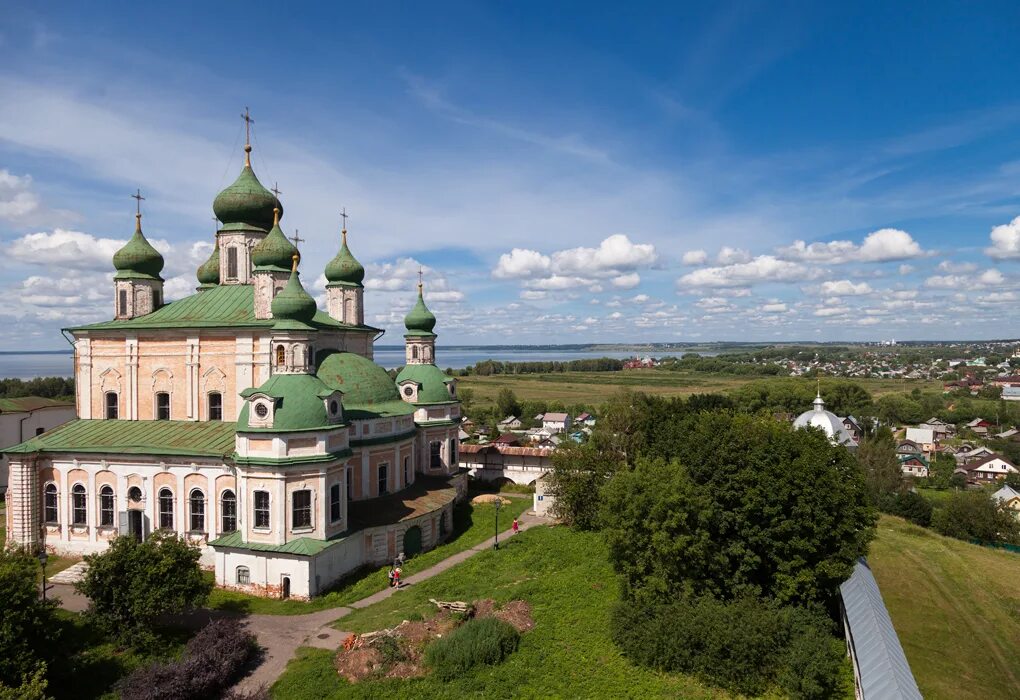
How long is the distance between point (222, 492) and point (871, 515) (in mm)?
25593

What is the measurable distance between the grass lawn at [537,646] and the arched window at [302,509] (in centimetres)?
416

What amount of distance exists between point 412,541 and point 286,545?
6609 mm

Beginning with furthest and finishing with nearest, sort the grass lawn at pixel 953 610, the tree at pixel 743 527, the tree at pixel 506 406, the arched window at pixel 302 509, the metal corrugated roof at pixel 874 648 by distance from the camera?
1. the tree at pixel 506 406
2. the arched window at pixel 302 509
3. the tree at pixel 743 527
4. the grass lawn at pixel 953 610
5. the metal corrugated roof at pixel 874 648

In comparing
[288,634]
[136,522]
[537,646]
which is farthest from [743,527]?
[136,522]

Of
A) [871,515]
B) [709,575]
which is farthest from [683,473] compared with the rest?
[871,515]

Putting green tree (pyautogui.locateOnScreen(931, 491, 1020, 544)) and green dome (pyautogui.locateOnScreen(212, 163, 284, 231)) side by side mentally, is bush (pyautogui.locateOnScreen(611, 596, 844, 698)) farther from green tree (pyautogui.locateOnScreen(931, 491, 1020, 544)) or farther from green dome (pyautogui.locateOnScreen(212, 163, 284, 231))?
green tree (pyautogui.locateOnScreen(931, 491, 1020, 544))

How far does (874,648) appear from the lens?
49.5 ft

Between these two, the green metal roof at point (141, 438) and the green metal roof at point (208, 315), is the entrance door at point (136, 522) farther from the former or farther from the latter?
the green metal roof at point (208, 315)

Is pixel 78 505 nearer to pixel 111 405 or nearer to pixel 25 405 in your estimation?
pixel 111 405

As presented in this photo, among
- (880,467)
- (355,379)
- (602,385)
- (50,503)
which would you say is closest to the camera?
(50,503)

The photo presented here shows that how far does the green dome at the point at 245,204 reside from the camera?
109 ft

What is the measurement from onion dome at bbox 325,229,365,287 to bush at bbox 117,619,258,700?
20634mm

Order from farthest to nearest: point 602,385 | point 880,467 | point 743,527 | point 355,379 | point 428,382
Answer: point 602,385 → point 880,467 → point 428,382 → point 355,379 → point 743,527

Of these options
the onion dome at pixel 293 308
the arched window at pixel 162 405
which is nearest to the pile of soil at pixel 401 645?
the onion dome at pixel 293 308
